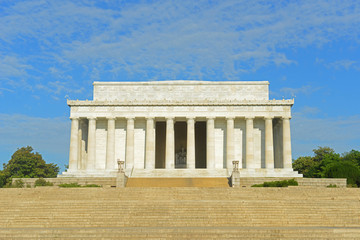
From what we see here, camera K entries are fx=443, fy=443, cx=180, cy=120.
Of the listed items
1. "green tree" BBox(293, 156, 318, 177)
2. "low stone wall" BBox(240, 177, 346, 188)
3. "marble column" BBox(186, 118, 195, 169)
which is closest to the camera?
"low stone wall" BBox(240, 177, 346, 188)

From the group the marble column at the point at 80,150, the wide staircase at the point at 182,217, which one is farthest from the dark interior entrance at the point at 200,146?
the wide staircase at the point at 182,217

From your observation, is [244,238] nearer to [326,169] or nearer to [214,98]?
[326,169]

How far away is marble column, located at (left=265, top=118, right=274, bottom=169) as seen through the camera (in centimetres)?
6469

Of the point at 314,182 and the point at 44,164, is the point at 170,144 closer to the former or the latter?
the point at 314,182

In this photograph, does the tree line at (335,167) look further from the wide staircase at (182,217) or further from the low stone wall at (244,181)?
the wide staircase at (182,217)

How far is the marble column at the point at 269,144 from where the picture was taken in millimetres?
64688

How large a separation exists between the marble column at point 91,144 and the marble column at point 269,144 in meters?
25.5

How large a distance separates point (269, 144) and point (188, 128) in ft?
39.9

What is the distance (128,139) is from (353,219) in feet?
130

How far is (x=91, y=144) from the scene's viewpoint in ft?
216

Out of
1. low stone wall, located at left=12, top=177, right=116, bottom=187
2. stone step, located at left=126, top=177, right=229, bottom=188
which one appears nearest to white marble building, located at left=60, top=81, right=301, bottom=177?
stone step, located at left=126, top=177, right=229, bottom=188

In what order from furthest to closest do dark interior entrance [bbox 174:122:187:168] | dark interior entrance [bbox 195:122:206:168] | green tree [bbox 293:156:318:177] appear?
green tree [bbox 293:156:318:177]
dark interior entrance [bbox 195:122:206:168]
dark interior entrance [bbox 174:122:187:168]

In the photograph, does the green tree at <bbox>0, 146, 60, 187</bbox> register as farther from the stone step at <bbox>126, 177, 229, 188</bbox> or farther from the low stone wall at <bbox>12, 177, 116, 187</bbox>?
the stone step at <bbox>126, 177, 229, 188</bbox>

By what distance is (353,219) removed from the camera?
3186cm
